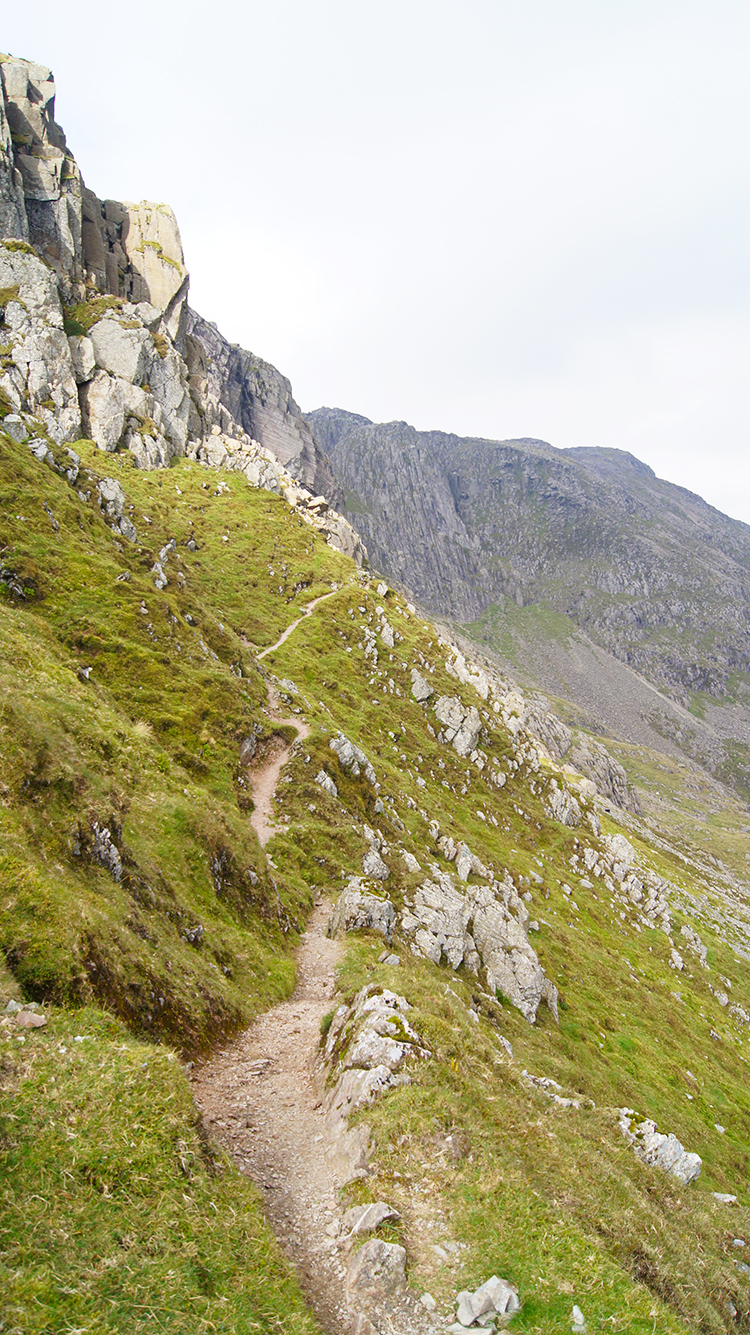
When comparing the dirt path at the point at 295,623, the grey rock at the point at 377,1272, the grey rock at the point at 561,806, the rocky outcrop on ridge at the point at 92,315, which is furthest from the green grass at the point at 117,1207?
the rocky outcrop on ridge at the point at 92,315

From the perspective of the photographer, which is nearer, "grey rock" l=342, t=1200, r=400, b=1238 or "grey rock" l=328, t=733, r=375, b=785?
"grey rock" l=342, t=1200, r=400, b=1238

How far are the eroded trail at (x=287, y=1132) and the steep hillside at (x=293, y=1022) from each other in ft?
0.27

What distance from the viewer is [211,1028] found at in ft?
52.9

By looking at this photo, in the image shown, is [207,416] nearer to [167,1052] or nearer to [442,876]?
[442,876]

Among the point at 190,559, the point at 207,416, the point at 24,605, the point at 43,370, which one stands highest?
the point at 207,416

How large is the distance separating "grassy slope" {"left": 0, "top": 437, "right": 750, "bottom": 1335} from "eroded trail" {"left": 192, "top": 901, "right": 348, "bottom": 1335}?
0.93 meters

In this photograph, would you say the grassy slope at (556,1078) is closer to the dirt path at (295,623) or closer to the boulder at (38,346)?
the dirt path at (295,623)

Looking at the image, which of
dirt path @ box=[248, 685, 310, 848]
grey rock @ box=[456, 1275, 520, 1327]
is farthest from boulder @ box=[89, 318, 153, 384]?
grey rock @ box=[456, 1275, 520, 1327]

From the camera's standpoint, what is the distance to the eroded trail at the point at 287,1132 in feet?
31.3

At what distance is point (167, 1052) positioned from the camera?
10422 millimetres

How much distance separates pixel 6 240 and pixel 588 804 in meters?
144

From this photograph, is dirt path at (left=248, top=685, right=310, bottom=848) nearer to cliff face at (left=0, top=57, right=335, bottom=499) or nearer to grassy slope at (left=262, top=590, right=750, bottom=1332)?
grassy slope at (left=262, top=590, right=750, bottom=1332)

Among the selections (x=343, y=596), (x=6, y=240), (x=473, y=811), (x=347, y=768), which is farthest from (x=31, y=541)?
(x=6, y=240)

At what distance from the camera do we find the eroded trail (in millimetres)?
9531
